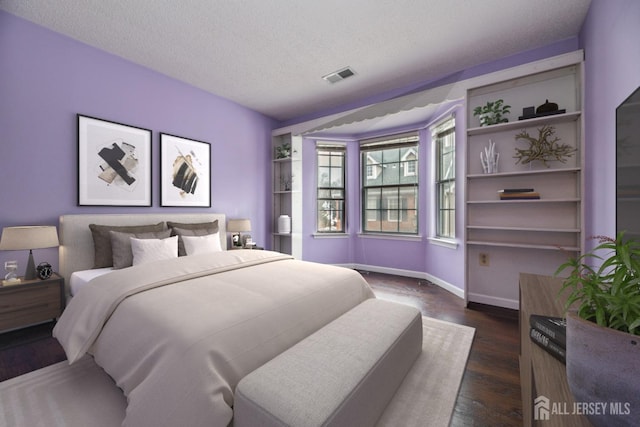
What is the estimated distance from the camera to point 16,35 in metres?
2.38

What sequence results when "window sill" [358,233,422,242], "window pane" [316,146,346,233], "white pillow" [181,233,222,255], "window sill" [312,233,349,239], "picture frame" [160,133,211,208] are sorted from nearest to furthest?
1. "white pillow" [181,233,222,255]
2. "picture frame" [160,133,211,208]
3. "window sill" [358,233,422,242]
4. "window sill" [312,233,349,239]
5. "window pane" [316,146,346,233]

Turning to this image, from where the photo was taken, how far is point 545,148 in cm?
A: 277

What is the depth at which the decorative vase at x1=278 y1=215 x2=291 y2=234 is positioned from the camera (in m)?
4.61

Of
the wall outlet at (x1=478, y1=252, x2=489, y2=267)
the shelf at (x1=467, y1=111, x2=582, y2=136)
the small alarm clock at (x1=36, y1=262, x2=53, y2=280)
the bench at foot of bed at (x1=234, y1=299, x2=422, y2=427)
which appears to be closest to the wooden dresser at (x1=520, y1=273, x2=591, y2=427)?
the bench at foot of bed at (x1=234, y1=299, x2=422, y2=427)

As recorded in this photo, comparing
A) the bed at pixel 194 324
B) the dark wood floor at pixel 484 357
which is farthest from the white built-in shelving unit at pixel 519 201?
the bed at pixel 194 324

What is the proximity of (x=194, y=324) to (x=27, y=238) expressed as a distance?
1994mm

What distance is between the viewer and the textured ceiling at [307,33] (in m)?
2.28

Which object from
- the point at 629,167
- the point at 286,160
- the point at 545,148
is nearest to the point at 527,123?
the point at 545,148

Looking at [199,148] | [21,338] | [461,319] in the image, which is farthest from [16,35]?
[461,319]

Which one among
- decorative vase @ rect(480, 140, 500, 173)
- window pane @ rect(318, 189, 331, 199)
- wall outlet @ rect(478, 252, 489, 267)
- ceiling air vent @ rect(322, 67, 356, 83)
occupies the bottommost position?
wall outlet @ rect(478, 252, 489, 267)

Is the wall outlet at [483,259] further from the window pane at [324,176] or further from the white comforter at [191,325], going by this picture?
the window pane at [324,176]

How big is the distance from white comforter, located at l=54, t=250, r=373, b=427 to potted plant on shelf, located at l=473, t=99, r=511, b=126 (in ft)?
7.77

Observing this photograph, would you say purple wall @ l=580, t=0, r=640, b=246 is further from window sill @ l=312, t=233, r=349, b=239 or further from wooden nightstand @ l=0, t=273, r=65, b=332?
wooden nightstand @ l=0, t=273, r=65, b=332

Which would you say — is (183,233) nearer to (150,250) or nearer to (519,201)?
(150,250)
